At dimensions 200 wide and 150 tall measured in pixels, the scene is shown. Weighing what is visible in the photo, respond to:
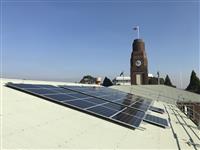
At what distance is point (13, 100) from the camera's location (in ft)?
21.2

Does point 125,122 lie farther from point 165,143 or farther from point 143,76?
point 143,76

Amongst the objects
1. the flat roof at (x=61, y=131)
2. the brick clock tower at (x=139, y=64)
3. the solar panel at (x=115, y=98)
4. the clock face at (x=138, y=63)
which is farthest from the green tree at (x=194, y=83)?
the flat roof at (x=61, y=131)

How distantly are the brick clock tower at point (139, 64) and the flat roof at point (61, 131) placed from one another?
43.4 meters

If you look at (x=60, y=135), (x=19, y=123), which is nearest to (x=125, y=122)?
(x=60, y=135)

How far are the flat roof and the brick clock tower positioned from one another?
43.4 metres

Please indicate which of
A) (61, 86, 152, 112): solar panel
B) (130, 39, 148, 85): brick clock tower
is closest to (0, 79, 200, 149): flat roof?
(61, 86, 152, 112): solar panel

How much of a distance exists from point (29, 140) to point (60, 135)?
780 mm

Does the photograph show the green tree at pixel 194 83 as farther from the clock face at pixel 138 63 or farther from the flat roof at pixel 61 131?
the flat roof at pixel 61 131

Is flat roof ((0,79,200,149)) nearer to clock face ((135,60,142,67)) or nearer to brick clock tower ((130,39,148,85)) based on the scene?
brick clock tower ((130,39,148,85))

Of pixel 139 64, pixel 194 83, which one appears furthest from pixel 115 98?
pixel 194 83

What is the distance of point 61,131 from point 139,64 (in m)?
47.3

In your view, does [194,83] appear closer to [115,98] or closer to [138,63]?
[138,63]

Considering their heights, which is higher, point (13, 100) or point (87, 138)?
point (13, 100)

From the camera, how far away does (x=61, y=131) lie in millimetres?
4969
